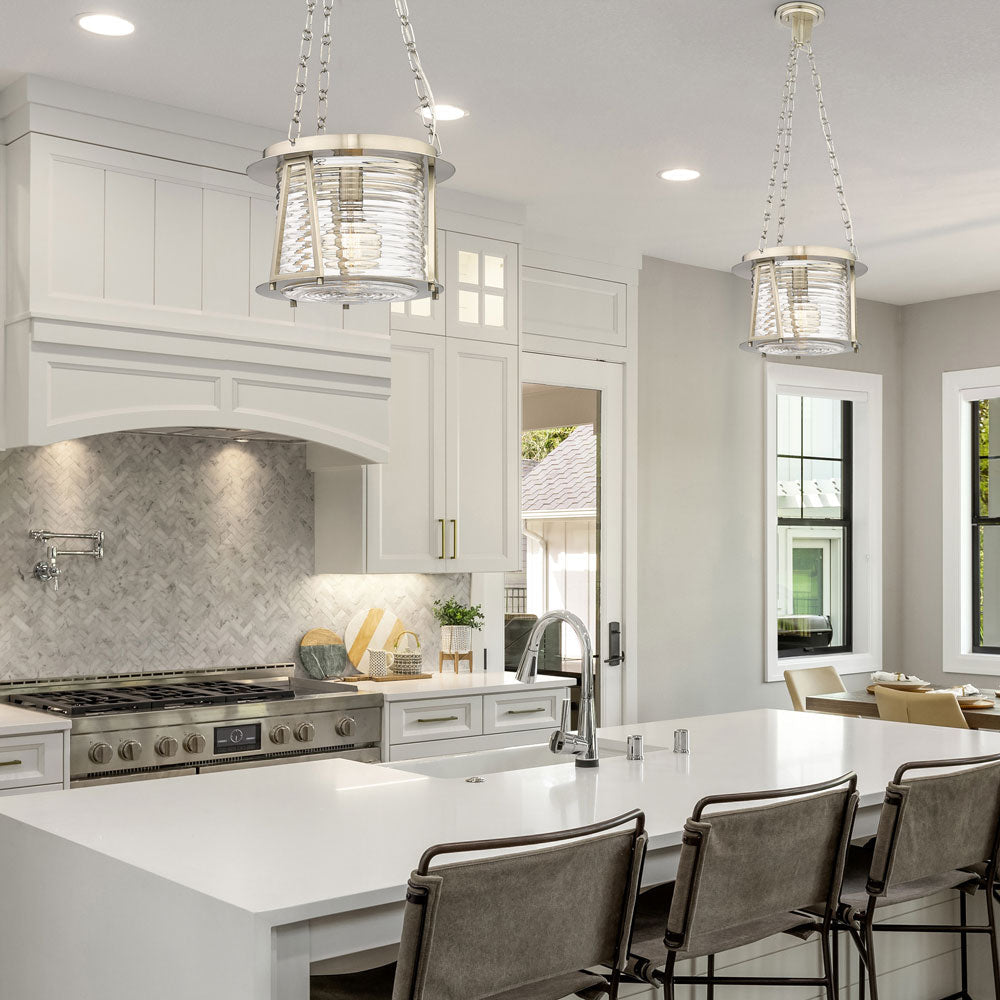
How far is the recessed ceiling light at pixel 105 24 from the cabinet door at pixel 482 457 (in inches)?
72.0

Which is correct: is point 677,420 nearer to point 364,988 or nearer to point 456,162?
point 456,162

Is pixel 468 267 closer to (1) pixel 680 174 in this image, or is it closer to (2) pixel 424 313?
(2) pixel 424 313

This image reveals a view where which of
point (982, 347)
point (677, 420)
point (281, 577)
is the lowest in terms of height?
point (281, 577)

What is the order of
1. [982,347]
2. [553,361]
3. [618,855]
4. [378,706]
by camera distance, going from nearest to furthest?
[618,855] < [378,706] < [553,361] < [982,347]

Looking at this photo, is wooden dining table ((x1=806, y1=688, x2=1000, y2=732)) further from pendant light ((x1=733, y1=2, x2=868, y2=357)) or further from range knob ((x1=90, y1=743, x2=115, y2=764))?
range knob ((x1=90, y1=743, x2=115, y2=764))

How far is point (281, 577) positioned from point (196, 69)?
190cm

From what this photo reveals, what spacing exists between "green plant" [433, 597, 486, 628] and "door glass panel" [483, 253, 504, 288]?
1.32 m

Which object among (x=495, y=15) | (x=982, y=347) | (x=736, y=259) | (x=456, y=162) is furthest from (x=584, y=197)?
(x=982, y=347)

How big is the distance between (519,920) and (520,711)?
2.90 metres

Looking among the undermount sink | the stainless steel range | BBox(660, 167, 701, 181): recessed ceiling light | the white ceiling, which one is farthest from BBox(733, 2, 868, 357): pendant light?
the stainless steel range

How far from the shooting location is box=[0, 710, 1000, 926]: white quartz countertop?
5.98 feet

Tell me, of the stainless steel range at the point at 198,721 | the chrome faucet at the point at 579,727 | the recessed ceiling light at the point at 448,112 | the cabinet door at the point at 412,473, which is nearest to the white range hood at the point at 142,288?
the cabinet door at the point at 412,473

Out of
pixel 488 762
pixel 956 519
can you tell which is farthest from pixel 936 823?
pixel 956 519

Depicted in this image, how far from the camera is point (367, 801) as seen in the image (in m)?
2.38
